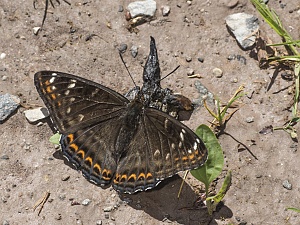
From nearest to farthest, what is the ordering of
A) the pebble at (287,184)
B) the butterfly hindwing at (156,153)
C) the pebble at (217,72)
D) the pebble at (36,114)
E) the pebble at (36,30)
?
the butterfly hindwing at (156,153) < the pebble at (287,184) < the pebble at (36,114) < the pebble at (217,72) < the pebble at (36,30)

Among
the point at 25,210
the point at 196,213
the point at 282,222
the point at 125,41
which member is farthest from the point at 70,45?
the point at 282,222

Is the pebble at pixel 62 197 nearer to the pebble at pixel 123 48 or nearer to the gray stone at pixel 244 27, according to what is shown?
the pebble at pixel 123 48

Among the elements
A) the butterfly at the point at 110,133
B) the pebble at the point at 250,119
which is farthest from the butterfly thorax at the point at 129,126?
the pebble at the point at 250,119

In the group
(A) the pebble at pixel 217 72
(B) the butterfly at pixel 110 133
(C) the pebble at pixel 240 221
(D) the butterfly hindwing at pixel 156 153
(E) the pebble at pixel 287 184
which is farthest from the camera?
(A) the pebble at pixel 217 72

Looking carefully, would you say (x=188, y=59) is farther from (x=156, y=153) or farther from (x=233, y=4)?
(x=156, y=153)

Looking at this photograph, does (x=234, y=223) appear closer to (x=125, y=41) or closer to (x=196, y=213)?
(x=196, y=213)

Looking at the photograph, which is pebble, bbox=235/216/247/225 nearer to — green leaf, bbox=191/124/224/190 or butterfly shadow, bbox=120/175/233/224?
butterfly shadow, bbox=120/175/233/224

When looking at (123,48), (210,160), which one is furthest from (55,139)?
(210,160)
